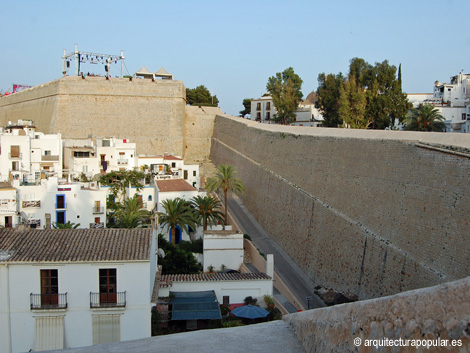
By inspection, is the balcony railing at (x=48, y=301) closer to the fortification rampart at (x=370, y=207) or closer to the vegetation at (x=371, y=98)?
the fortification rampart at (x=370, y=207)

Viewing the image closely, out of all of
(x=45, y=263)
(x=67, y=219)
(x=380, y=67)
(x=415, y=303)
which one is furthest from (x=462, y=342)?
(x=380, y=67)

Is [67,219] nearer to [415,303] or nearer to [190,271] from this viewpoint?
[190,271]

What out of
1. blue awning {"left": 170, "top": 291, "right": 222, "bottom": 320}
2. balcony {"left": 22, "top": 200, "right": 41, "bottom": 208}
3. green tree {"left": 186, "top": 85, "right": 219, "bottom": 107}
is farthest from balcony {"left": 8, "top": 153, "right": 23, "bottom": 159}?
green tree {"left": 186, "top": 85, "right": 219, "bottom": 107}

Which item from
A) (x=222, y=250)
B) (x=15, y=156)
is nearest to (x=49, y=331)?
(x=222, y=250)

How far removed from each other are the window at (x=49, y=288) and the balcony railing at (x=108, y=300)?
0.70m

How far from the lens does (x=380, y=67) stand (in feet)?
97.1

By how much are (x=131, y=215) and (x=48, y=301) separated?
28.5ft

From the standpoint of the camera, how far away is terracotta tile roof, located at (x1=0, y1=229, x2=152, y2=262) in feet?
32.9

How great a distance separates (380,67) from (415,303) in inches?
1155

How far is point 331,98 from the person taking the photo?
33.4 m

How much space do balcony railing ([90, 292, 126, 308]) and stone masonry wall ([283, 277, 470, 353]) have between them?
778cm

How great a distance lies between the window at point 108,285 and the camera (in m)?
9.93

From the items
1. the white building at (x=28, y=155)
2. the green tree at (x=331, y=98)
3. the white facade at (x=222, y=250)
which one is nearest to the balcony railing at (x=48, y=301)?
the white facade at (x=222, y=250)

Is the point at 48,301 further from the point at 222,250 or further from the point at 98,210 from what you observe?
the point at 98,210
